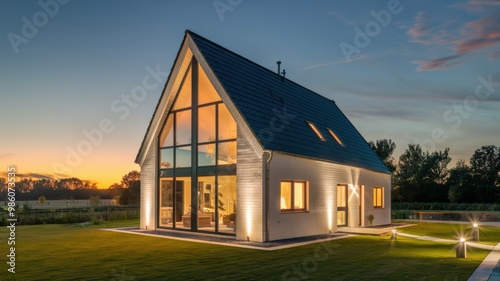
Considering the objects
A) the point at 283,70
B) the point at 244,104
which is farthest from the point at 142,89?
the point at 283,70

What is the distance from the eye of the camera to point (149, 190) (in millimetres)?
18609

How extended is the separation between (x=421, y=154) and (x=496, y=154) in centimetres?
942

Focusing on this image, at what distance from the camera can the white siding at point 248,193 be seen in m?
14.2

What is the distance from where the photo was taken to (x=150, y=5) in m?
14.6

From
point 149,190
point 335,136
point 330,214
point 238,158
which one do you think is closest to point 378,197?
point 335,136

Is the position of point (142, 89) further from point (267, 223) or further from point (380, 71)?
point (380, 71)

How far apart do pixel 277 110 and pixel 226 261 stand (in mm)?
8057

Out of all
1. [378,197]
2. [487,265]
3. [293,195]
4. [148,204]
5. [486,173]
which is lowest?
[487,265]

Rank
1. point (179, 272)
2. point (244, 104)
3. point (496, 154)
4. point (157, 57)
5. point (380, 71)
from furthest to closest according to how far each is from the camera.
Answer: point (496, 154) < point (380, 71) < point (157, 57) < point (244, 104) < point (179, 272)

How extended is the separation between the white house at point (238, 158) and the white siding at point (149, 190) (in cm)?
4

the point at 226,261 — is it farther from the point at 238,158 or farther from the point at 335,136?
the point at 335,136

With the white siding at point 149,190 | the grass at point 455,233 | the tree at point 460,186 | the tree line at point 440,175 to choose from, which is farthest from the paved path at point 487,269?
the tree at point 460,186

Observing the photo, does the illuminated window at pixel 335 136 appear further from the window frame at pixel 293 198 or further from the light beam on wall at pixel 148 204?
the light beam on wall at pixel 148 204

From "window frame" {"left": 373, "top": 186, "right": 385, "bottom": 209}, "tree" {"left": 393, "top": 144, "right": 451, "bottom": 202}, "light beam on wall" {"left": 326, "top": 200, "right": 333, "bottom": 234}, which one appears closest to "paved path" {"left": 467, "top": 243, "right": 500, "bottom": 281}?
"light beam on wall" {"left": 326, "top": 200, "right": 333, "bottom": 234}
